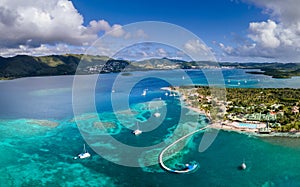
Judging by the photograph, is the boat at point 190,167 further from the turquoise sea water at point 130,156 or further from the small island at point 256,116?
the small island at point 256,116

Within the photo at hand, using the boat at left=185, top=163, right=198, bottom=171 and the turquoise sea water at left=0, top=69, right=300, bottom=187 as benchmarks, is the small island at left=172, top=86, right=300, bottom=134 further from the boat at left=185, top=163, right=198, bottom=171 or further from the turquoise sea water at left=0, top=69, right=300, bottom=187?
the boat at left=185, top=163, right=198, bottom=171

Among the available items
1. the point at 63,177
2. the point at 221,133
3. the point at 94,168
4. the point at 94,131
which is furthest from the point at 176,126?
the point at 63,177

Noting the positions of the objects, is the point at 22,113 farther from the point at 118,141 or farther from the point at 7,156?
the point at 118,141

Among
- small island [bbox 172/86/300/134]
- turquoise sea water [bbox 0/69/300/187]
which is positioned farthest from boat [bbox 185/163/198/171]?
small island [bbox 172/86/300/134]

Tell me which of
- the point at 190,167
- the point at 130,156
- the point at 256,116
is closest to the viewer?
the point at 190,167

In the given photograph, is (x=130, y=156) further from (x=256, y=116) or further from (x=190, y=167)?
(x=256, y=116)

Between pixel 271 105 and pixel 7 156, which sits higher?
pixel 271 105

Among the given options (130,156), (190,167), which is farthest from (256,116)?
(130,156)

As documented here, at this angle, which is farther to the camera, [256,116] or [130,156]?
[256,116]

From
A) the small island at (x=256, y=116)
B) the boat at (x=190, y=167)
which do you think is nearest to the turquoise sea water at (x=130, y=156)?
the boat at (x=190, y=167)

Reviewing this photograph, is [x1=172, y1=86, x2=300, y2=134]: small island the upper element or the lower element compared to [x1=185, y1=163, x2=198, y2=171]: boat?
upper

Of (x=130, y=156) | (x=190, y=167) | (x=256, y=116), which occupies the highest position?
(x=256, y=116)
